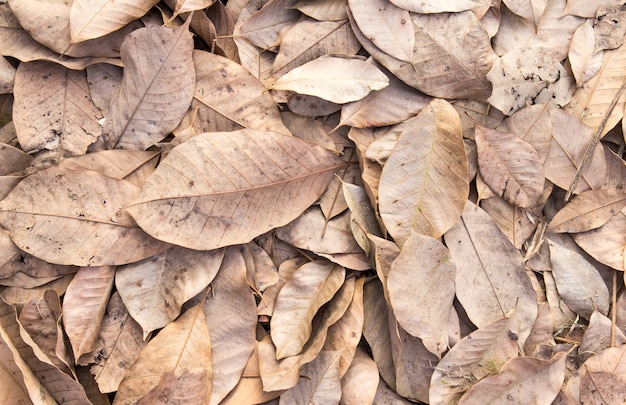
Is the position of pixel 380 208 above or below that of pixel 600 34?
below

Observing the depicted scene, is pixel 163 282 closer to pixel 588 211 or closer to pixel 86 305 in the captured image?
pixel 86 305

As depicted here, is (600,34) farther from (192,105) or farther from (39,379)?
(39,379)

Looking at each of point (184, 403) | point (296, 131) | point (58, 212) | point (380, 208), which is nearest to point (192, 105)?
point (296, 131)

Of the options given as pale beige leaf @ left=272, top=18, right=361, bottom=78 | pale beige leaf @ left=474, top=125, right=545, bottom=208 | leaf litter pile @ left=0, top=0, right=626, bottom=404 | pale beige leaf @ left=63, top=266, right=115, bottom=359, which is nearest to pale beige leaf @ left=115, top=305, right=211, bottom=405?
leaf litter pile @ left=0, top=0, right=626, bottom=404

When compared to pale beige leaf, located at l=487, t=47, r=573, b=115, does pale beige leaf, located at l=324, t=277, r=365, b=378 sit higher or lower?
lower

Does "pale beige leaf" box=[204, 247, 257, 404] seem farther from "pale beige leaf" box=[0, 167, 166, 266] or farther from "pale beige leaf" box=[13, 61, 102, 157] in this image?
"pale beige leaf" box=[13, 61, 102, 157]

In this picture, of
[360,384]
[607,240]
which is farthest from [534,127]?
[360,384]
